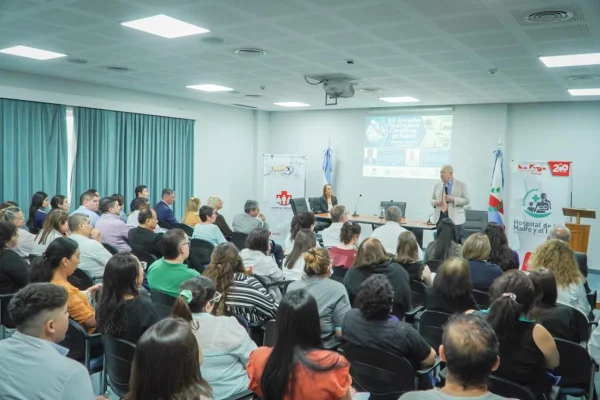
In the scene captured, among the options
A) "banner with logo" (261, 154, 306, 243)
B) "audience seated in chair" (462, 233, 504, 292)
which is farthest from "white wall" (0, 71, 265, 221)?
"audience seated in chair" (462, 233, 504, 292)

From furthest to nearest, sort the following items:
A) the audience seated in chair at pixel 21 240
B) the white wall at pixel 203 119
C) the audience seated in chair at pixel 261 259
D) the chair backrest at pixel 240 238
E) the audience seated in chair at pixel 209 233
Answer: the white wall at pixel 203 119
the chair backrest at pixel 240 238
the audience seated in chair at pixel 209 233
the audience seated in chair at pixel 21 240
the audience seated in chair at pixel 261 259

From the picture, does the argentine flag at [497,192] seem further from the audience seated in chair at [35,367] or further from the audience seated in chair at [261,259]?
the audience seated in chair at [35,367]

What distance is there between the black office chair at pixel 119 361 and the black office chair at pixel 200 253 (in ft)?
8.67

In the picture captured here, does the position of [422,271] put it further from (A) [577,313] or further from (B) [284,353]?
(B) [284,353]

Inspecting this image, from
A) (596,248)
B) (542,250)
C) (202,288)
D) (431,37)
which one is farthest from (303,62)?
(596,248)

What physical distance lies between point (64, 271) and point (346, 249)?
2.44 metres

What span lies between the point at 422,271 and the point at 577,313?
4.24 feet

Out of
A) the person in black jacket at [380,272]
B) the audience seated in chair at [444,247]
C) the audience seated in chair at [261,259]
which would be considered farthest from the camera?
the audience seated in chair at [444,247]

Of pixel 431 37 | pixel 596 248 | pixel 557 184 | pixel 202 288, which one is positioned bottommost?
pixel 596 248

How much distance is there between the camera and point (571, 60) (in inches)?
204

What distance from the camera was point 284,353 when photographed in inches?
72.0

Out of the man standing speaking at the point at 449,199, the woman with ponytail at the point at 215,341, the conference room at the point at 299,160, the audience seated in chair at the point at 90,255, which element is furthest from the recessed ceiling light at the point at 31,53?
the man standing speaking at the point at 449,199

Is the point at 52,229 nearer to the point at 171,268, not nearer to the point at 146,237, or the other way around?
the point at 146,237

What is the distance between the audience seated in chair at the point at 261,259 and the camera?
412cm
